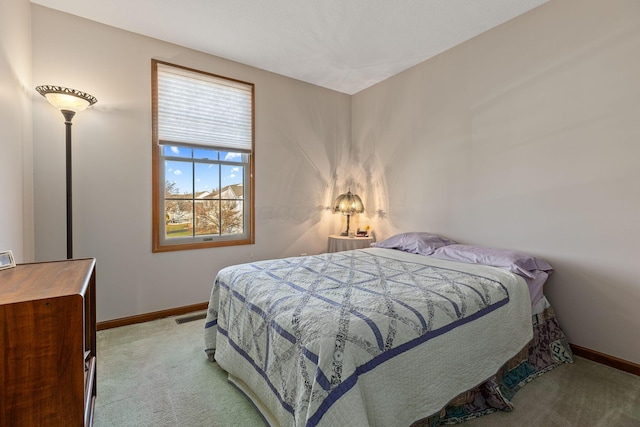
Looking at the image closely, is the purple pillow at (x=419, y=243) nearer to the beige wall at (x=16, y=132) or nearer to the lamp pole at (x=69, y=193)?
the lamp pole at (x=69, y=193)

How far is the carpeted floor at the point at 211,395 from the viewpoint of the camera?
156 centimetres

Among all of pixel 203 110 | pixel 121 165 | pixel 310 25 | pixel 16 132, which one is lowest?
pixel 121 165

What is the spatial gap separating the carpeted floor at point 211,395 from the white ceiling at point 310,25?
277cm

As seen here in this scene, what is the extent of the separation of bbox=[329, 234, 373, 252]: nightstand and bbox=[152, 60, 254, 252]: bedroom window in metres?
1.06

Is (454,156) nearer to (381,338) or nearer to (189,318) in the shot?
(381,338)

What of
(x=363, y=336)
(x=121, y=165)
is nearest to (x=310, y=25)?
(x=121, y=165)

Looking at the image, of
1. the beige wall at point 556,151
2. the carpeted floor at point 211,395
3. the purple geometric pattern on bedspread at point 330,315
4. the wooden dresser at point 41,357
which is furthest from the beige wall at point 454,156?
the wooden dresser at point 41,357

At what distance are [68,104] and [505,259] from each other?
348cm

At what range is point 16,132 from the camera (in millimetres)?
1948

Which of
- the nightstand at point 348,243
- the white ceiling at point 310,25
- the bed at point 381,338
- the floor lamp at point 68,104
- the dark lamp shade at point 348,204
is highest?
the white ceiling at point 310,25

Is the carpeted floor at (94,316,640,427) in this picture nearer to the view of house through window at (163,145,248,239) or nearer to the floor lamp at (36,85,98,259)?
the floor lamp at (36,85,98,259)

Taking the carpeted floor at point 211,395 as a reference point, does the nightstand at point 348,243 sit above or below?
above

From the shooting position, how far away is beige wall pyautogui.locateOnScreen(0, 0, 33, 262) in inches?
67.1

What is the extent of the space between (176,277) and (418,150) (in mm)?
2999
